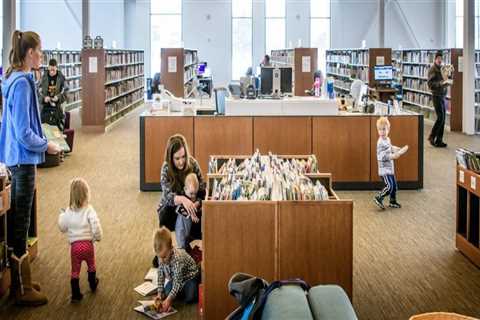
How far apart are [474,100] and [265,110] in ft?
23.5

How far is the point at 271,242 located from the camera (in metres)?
4.34

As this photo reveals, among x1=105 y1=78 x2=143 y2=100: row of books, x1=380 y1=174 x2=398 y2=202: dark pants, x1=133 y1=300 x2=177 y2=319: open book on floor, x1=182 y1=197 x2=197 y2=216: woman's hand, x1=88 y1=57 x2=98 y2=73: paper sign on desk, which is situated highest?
x1=88 y1=57 x2=98 y2=73: paper sign on desk

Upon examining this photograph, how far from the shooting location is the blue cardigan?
453 centimetres

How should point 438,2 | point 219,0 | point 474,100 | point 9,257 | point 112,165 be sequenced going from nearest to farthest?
1. point 9,257
2. point 112,165
3. point 474,100
4. point 438,2
5. point 219,0

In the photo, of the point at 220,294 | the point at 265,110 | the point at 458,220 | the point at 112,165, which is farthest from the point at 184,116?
the point at 220,294

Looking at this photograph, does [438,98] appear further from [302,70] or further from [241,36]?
[241,36]

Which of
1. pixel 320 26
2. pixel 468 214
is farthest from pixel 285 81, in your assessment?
pixel 320 26

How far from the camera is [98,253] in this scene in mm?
6105

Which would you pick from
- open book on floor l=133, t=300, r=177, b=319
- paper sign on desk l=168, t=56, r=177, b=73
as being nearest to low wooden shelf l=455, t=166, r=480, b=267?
open book on floor l=133, t=300, r=177, b=319

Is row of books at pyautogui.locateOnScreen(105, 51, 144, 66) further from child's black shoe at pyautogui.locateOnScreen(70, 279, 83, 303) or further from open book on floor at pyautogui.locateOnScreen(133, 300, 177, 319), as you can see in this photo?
open book on floor at pyautogui.locateOnScreen(133, 300, 177, 319)

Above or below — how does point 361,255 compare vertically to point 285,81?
below

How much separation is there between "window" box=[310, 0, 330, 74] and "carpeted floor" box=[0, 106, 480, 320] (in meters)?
15.5

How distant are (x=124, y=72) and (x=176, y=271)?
1472 cm

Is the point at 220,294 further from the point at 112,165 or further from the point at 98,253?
the point at 112,165
